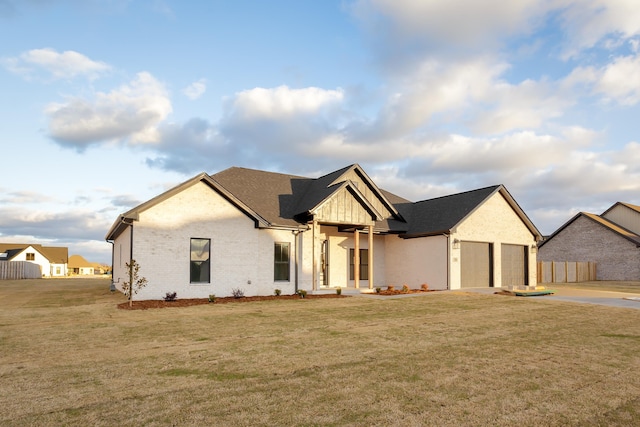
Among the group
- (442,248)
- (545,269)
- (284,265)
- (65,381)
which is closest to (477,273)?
(442,248)

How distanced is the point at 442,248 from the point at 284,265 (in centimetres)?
936

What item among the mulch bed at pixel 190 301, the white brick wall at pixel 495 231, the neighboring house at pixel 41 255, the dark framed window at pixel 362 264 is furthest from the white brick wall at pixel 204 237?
the neighboring house at pixel 41 255

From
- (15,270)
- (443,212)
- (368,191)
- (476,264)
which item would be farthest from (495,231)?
(15,270)

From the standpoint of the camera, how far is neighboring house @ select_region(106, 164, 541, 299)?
65.4 ft

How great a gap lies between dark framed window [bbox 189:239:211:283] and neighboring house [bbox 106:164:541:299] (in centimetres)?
5

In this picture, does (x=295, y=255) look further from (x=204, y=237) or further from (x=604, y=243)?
(x=604, y=243)

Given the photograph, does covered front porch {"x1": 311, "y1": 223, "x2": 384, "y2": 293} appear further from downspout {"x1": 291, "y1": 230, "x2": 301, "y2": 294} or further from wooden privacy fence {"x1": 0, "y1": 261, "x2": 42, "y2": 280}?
wooden privacy fence {"x1": 0, "y1": 261, "x2": 42, "y2": 280}

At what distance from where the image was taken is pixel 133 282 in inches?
738

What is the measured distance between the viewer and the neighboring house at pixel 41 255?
69.5 metres

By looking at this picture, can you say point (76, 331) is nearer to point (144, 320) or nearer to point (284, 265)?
point (144, 320)

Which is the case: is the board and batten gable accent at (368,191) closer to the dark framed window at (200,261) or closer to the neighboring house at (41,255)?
the dark framed window at (200,261)

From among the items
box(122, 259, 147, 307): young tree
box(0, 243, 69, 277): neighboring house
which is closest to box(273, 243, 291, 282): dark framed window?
box(122, 259, 147, 307): young tree

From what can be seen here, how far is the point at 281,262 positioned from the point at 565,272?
30.7 meters

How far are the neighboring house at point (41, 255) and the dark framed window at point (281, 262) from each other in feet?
184
